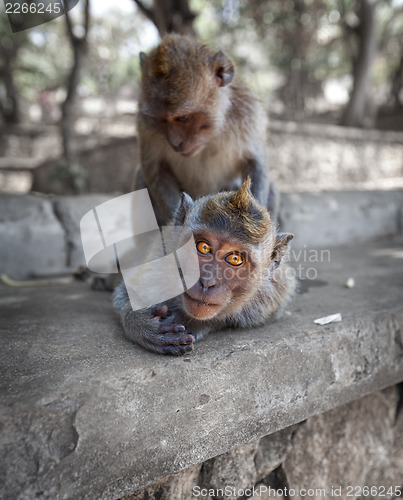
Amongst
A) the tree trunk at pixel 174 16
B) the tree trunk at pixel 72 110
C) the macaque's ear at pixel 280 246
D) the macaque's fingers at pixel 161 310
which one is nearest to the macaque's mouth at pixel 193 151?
the macaque's ear at pixel 280 246

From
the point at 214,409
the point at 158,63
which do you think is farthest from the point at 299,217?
the point at 214,409

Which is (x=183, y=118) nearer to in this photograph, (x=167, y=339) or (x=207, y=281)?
(x=207, y=281)

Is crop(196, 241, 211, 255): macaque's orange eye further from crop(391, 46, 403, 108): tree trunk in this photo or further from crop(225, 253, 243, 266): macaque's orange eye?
crop(391, 46, 403, 108): tree trunk

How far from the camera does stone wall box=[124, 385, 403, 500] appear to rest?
173 centimetres

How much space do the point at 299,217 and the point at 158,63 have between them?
2.51 m

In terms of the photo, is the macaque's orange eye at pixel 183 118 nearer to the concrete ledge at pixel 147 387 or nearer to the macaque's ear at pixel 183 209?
the macaque's ear at pixel 183 209

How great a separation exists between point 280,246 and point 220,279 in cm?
42

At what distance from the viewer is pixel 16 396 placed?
1234mm

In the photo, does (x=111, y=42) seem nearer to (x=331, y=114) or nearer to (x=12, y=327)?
(x=331, y=114)

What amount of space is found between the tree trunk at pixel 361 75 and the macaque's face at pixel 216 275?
33.2ft

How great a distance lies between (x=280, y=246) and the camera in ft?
6.00

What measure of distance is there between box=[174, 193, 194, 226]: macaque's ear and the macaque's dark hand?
1.56 ft

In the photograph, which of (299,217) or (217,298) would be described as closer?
(217,298)

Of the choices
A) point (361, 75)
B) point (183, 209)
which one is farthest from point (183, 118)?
point (361, 75)
